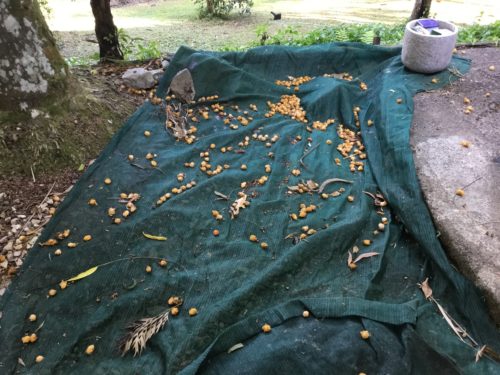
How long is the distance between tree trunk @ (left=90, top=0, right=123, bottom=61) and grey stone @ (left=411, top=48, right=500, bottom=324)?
3.27 meters

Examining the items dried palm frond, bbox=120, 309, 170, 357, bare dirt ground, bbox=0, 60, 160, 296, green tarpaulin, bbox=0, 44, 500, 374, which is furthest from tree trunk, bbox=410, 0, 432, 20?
dried palm frond, bbox=120, 309, 170, 357

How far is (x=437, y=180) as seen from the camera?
279 cm

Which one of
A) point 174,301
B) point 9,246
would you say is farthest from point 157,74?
point 174,301

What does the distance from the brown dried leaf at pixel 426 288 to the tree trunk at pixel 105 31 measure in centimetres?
390

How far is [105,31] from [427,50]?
3.41m

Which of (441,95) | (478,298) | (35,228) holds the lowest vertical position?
(478,298)

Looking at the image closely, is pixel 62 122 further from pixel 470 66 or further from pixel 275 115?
pixel 470 66

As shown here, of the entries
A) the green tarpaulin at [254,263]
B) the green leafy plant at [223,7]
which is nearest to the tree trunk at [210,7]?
the green leafy plant at [223,7]

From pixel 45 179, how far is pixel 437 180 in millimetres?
2913

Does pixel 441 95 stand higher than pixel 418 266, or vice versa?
pixel 441 95

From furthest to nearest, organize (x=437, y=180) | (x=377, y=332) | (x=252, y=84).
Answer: (x=252, y=84) → (x=437, y=180) → (x=377, y=332)

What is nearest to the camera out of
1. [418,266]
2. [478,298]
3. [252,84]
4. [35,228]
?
[478,298]

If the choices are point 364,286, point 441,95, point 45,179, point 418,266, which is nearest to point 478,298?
point 418,266

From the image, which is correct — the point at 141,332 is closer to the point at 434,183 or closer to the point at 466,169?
the point at 434,183
